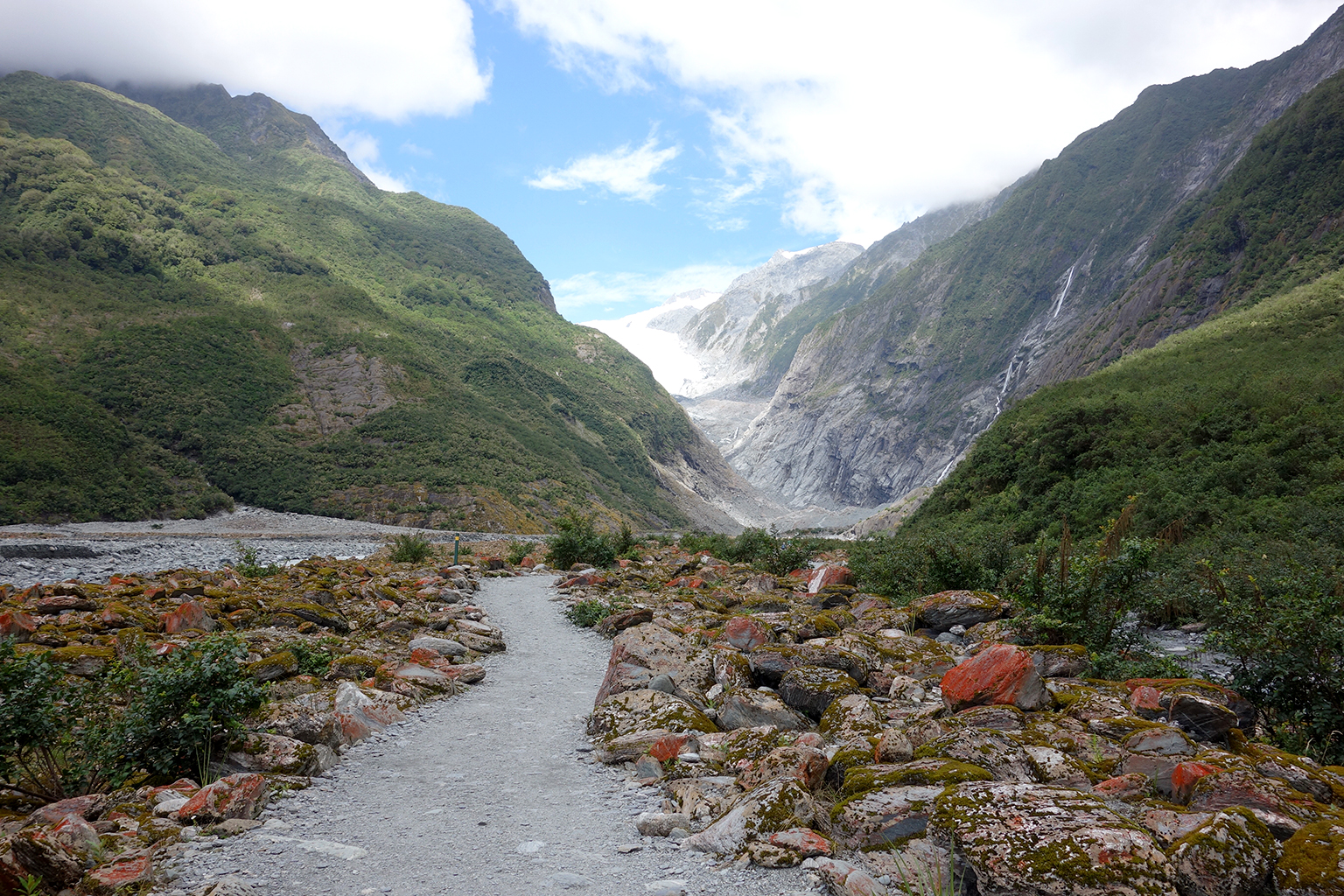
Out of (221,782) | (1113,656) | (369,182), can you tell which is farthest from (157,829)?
(369,182)

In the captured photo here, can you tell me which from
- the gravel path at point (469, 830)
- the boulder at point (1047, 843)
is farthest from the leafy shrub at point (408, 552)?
the boulder at point (1047, 843)

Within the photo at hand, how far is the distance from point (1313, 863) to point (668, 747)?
4.95 meters

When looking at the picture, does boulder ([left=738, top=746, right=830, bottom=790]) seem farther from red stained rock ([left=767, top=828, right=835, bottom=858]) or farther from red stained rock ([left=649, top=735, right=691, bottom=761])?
red stained rock ([left=649, top=735, right=691, bottom=761])

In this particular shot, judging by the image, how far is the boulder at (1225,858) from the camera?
3266 millimetres

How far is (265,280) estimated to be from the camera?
3278 inches

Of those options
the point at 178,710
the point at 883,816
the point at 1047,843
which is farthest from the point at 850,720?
the point at 178,710

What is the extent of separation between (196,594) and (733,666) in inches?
458

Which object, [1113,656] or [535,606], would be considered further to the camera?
[535,606]

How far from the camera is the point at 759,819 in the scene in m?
4.75

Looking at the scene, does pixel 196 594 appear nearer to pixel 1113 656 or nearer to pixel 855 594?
pixel 855 594

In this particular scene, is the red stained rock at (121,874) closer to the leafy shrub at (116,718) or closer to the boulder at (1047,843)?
the leafy shrub at (116,718)

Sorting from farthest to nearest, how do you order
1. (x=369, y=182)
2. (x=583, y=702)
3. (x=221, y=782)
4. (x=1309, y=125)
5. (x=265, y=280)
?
(x=369, y=182)
(x=265, y=280)
(x=1309, y=125)
(x=583, y=702)
(x=221, y=782)

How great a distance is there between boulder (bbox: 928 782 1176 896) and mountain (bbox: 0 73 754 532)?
51.0 m

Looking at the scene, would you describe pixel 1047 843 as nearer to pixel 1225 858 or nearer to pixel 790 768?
pixel 1225 858
